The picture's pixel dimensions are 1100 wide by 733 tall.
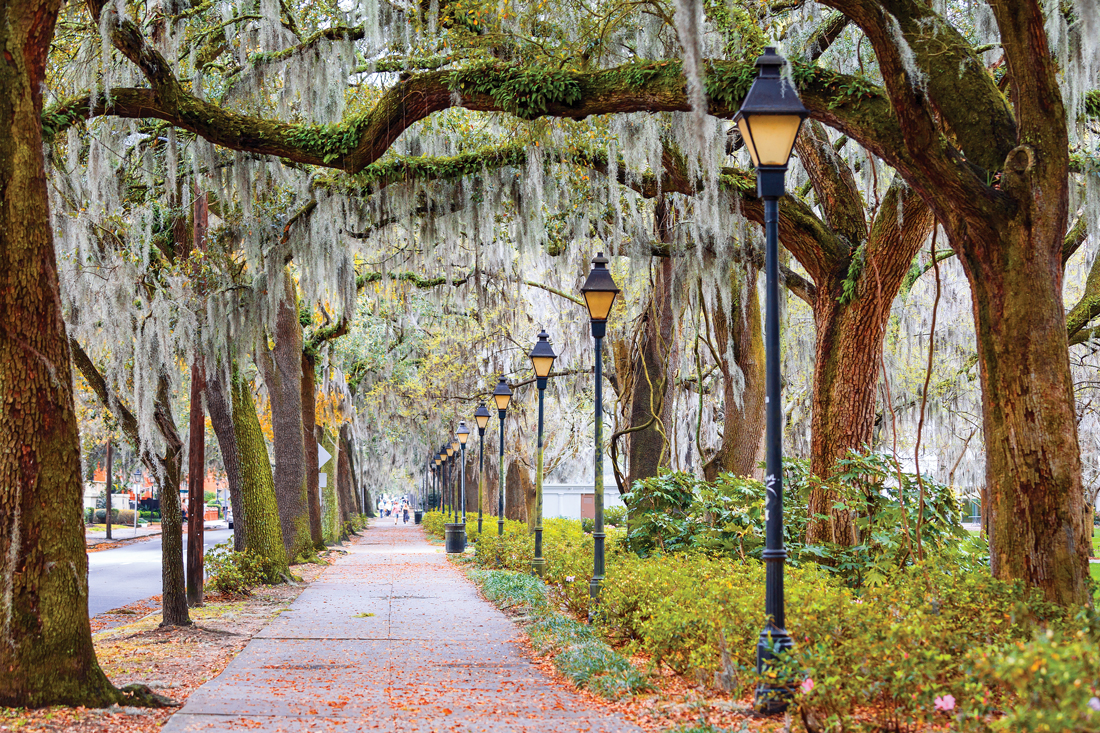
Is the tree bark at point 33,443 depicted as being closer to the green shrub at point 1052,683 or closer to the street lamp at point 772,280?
the street lamp at point 772,280

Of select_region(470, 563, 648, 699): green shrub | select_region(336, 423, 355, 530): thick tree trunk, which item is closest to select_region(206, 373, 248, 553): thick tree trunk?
select_region(470, 563, 648, 699): green shrub

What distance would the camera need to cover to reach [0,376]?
18.4 feet

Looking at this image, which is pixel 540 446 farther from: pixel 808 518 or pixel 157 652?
pixel 157 652

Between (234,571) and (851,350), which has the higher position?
(851,350)

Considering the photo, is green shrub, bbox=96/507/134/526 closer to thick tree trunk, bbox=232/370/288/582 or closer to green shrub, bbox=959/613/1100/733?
thick tree trunk, bbox=232/370/288/582

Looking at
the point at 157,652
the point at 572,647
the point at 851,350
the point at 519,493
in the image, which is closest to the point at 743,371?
the point at 851,350

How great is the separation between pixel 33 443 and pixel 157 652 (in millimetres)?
3286

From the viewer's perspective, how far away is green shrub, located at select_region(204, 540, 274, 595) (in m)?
12.4

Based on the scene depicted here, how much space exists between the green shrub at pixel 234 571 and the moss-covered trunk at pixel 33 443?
22.1 ft

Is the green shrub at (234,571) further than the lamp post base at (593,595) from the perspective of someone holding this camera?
Yes

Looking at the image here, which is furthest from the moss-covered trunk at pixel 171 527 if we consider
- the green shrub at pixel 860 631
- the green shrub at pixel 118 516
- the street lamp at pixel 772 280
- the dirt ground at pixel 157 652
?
the green shrub at pixel 118 516

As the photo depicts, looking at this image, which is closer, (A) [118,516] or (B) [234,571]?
(B) [234,571]

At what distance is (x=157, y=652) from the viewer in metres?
8.24

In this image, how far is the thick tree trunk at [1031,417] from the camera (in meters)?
5.78
